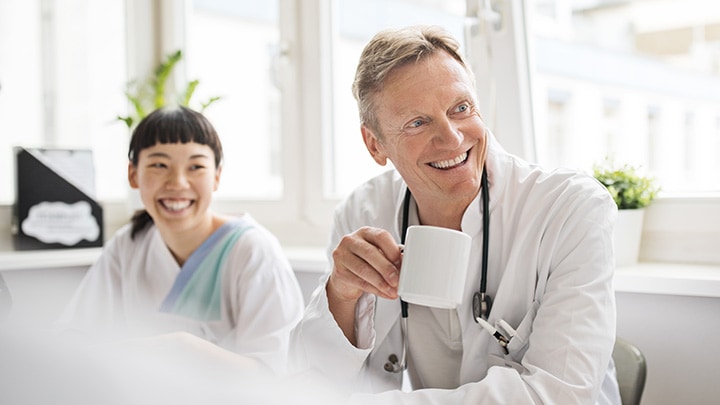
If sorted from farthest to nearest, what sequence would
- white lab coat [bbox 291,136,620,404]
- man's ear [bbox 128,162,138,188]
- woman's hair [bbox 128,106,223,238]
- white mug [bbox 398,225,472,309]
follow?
man's ear [bbox 128,162,138,188]
woman's hair [bbox 128,106,223,238]
white lab coat [bbox 291,136,620,404]
white mug [bbox 398,225,472,309]

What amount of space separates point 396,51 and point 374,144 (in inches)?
8.7

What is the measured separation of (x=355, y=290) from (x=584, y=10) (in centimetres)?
106

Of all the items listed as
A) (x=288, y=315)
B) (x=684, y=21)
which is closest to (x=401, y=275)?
(x=288, y=315)

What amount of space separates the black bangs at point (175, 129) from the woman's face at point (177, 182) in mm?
14

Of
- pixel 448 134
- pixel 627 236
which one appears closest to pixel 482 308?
pixel 448 134

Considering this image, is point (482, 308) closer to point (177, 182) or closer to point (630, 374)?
point (630, 374)

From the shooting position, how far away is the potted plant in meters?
1.58

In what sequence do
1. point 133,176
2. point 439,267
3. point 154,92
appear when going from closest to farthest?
point 439,267, point 133,176, point 154,92

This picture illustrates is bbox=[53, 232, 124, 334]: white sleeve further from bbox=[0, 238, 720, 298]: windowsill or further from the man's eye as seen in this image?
the man's eye

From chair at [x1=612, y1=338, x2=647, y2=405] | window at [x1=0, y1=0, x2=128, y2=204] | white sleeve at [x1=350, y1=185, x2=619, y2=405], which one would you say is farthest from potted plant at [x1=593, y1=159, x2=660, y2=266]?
window at [x1=0, y1=0, x2=128, y2=204]

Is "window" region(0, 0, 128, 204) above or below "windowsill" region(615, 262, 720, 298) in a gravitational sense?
above

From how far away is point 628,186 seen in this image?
5.21 feet

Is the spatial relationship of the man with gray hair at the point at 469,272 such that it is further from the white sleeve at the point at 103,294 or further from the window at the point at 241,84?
the window at the point at 241,84

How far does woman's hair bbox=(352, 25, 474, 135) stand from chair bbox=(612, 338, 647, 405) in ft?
1.85
